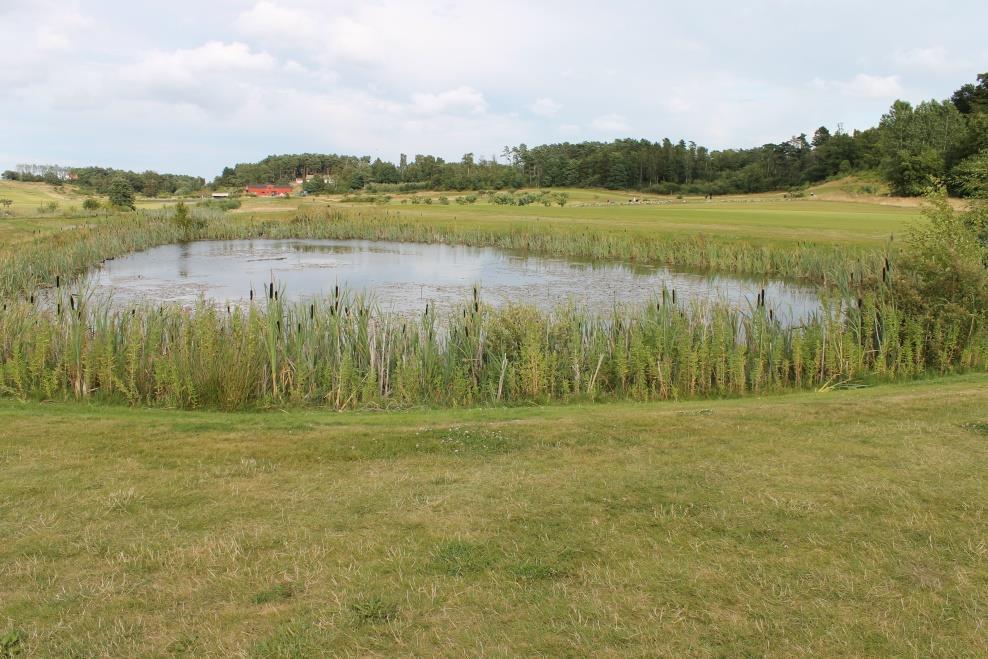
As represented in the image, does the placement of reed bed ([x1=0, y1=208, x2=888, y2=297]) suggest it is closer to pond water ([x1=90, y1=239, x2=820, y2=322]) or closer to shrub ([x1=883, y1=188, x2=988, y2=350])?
shrub ([x1=883, y1=188, x2=988, y2=350])

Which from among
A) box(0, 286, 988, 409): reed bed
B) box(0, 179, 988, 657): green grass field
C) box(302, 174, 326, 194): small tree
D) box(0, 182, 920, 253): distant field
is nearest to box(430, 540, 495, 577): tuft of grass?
box(0, 179, 988, 657): green grass field

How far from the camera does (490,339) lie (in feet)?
36.3

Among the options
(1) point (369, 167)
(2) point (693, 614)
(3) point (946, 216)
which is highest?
(1) point (369, 167)

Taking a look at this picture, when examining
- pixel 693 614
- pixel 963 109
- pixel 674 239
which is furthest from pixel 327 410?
pixel 963 109

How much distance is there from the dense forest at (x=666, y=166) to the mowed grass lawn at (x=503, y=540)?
220 ft

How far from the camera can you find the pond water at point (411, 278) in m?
20.2

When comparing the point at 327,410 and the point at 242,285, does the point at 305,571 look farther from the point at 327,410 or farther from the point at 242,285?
the point at 242,285

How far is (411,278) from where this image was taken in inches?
1030

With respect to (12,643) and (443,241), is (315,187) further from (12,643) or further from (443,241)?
(12,643)

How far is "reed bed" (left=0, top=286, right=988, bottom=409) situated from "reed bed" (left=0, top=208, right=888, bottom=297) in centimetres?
188

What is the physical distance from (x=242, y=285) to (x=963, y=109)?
3724 inches

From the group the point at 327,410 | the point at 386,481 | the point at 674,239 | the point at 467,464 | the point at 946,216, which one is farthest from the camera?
the point at 674,239

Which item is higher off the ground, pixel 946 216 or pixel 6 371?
pixel 946 216

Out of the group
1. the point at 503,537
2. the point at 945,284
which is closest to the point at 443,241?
the point at 945,284
